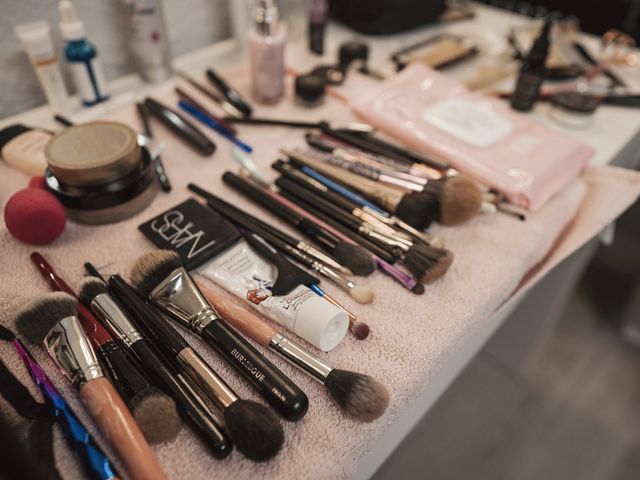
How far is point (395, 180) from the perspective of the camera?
0.57 meters

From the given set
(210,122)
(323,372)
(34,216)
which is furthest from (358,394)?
(210,122)

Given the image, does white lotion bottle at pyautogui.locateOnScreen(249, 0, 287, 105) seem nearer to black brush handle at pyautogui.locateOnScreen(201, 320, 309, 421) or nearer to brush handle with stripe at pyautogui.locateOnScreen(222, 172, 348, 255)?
brush handle with stripe at pyautogui.locateOnScreen(222, 172, 348, 255)

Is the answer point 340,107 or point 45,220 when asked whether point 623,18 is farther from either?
point 45,220

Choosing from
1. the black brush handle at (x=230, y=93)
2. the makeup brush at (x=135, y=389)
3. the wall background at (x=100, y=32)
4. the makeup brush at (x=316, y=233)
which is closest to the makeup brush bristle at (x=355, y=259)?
the makeup brush at (x=316, y=233)

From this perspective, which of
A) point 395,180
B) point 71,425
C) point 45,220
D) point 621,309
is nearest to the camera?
point 71,425

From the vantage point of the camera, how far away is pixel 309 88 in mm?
705

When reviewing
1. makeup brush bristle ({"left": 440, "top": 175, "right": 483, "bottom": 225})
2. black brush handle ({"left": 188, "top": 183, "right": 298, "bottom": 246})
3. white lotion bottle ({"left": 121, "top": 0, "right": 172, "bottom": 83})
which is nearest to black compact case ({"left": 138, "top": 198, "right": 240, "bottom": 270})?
black brush handle ({"left": 188, "top": 183, "right": 298, "bottom": 246})

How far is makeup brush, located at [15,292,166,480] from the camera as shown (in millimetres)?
323

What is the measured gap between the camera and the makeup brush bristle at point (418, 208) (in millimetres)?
507

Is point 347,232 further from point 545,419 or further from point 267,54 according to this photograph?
point 545,419

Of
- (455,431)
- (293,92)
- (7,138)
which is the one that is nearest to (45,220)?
(7,138)

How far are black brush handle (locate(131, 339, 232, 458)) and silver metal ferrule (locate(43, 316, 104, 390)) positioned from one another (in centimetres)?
3

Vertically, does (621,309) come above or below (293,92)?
below

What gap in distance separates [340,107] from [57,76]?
1.32 feet
